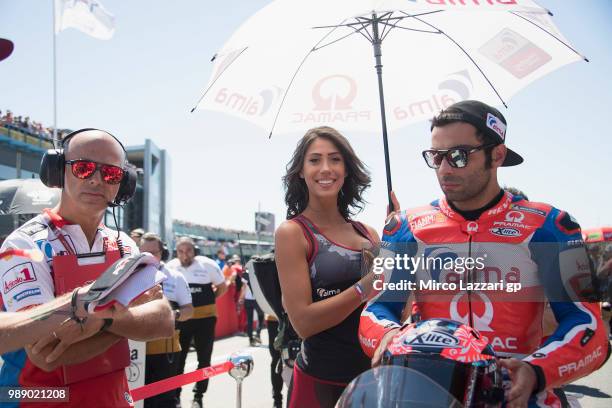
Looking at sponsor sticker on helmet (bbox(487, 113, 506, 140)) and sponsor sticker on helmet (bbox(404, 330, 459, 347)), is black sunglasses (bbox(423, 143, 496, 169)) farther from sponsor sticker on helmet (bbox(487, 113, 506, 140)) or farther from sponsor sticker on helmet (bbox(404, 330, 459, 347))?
sponsor sticker on helmet (bbox(404, 330, 459, 347))

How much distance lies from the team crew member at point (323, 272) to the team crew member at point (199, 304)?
14.2 ft

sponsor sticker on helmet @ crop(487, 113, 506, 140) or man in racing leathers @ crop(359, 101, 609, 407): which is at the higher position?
sponsor sticker on helmet @ crop(487, 113, 506, 140)

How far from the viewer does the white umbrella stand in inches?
121

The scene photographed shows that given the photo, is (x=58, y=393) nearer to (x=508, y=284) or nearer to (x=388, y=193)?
(x=508, y=284)

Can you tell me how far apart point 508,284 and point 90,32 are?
1491cm

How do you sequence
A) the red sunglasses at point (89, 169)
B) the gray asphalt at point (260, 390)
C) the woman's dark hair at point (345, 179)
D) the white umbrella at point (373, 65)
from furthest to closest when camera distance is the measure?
1. the gray asphalt at point (260, 390)
2. the white umbrella at point (373, 65)
3. the woman's dark hair at point (345, 179)
4. the red sunglasses at point (89, 169)

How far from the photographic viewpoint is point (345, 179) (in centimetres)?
276

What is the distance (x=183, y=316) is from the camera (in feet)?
19.3

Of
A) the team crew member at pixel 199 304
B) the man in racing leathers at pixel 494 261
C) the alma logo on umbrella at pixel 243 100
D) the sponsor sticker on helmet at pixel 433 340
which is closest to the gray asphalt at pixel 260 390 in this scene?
the team crew member at pixel 199 304

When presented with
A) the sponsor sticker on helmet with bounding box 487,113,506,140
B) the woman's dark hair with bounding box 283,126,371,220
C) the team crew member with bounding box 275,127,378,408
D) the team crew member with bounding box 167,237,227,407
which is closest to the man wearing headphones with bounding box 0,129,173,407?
the team crew member with bounding box 275,127,378,408

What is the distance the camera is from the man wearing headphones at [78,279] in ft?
5.98

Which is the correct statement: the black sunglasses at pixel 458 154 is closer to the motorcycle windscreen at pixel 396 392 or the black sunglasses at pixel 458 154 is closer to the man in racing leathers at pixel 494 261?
the man in racing leathers at pixel 494 261

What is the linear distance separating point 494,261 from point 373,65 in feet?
7.43

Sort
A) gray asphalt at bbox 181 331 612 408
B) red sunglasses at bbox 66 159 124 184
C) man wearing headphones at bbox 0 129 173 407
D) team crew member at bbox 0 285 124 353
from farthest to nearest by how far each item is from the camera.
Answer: gray asphalt at bbox 181 331 612 408 < red sunglasses at bbox 66 159 124 184 < man wearing headphones at bbox 0 129 173 407 < team crew member at bbox 0 285 124 353
